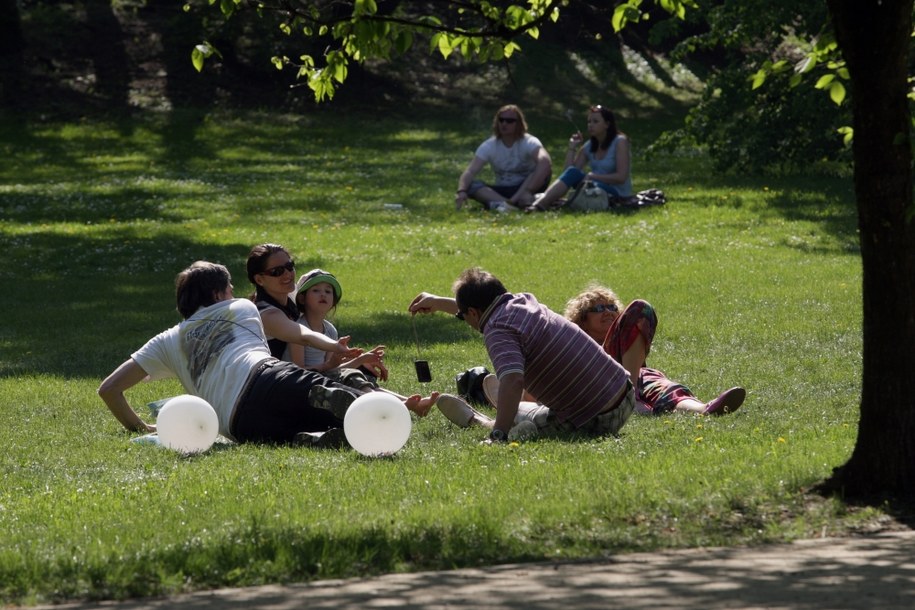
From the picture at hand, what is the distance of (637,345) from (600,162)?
11.2m

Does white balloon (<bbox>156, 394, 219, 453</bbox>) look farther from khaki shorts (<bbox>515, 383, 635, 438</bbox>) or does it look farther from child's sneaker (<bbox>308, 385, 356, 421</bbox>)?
khaki shorts (<bbox>515, 383, 635, 438</bbox>)

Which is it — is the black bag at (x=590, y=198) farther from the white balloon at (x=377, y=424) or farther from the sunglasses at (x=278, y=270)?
the white balloon at (x=377, y=424)

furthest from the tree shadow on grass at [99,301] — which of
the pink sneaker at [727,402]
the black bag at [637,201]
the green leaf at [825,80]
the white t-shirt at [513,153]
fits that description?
the green leaf at [825,80]

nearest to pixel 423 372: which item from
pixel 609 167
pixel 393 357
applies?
pixel 393 357

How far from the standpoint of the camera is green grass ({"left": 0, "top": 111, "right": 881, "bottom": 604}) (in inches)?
228

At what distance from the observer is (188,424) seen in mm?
7809

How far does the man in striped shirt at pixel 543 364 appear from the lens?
25.9 feet

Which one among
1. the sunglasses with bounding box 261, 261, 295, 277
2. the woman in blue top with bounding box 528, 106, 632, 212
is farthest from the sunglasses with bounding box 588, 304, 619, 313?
the woman in blue top with bounding box 528, 106, 632, 212

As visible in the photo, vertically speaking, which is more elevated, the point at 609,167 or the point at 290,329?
the point at 609,167

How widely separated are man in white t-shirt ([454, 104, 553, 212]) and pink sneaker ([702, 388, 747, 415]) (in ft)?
38.1

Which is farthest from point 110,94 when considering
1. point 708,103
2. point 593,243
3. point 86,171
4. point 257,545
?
point 257,545

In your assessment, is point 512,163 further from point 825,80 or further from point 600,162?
point 825,80

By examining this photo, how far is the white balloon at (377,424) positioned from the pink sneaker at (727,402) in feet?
7.01

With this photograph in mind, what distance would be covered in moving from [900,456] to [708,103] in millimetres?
16954
